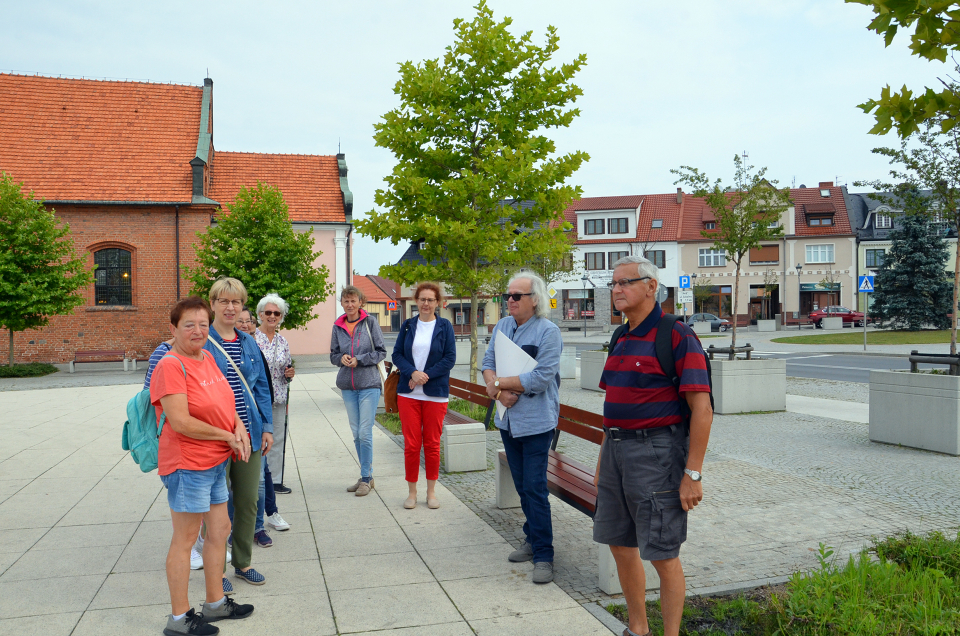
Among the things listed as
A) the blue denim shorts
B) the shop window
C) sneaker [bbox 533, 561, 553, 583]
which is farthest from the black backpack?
the shop window

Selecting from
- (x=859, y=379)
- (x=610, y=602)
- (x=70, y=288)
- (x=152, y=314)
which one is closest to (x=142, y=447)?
(x=610, y=602)

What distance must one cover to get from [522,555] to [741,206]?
1734cm

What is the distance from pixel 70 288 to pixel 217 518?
75.5ft

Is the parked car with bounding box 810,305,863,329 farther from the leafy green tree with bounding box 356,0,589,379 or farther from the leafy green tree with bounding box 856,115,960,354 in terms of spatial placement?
the leafy green tree with bounding box 356,0,589,379

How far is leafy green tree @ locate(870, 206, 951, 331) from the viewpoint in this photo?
41.7 metres

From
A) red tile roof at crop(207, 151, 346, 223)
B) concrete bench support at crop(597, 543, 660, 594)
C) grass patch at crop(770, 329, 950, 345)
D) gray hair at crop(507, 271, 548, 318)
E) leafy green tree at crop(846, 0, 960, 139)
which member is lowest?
concrete bench support at crop(597, 543, 660, 594)

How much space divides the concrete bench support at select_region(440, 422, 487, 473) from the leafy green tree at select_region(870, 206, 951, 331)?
4292 cm

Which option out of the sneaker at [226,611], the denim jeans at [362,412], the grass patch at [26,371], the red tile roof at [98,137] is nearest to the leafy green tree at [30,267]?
the grass patch at [26,371]

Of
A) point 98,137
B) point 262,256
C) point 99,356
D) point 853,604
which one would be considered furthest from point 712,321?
point 853,604

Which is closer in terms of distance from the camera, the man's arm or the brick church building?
the man's arm

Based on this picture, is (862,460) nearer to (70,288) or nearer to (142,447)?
(142,447)

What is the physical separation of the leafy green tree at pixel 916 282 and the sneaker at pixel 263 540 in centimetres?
4590

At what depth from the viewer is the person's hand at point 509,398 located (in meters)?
4.49

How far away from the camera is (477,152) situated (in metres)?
12.0
